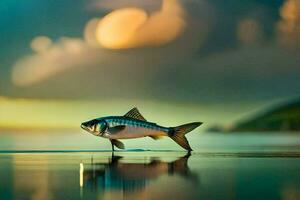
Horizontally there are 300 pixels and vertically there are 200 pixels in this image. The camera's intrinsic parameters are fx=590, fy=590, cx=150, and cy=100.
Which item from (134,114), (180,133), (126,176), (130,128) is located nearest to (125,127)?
(130,128)

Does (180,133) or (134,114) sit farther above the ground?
(134,114)

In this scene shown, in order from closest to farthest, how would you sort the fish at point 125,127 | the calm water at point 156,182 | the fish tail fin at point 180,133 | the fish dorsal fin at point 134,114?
the calm water at point 156,182
the fish tail fin at point 180,133
the fish at point 125,127
the fish dorsal fin at point 134,114

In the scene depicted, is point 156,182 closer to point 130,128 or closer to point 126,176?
point 126,176

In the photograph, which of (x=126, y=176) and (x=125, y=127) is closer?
(x=126, y=176)

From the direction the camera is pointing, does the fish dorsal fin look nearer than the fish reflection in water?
No

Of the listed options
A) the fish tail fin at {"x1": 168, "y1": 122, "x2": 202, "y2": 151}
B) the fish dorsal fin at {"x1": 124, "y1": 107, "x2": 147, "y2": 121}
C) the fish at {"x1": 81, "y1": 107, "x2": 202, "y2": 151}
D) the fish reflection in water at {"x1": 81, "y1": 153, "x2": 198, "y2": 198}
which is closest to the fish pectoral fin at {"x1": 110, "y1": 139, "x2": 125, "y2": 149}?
the fish at {"x1": 81, "y1": 107, "x2": 202, "y2": 151}

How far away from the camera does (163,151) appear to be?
609cm

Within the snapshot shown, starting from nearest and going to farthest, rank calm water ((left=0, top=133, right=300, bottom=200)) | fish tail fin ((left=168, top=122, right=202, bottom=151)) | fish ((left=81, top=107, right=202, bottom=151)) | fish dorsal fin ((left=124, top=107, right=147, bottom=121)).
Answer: calm water ((left=0, top=133, right=300, bottom=200)), fish tail fin ((left=168, top=122, right=202, bottom=151)), fish ((left=81, top=107, right=202, bottom=151)), fish dorsal fin ((left=124, top=107, right=147, bottom=121))

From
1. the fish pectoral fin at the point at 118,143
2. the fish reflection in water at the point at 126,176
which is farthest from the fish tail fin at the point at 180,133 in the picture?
the fish reflection in water at the point at 126,176

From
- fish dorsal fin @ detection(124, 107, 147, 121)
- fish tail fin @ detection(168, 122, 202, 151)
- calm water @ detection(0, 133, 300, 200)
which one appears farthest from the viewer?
fish dorsal fin @ detection(124, 107, 147, 121)

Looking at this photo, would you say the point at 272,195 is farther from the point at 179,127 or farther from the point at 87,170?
→ the point at 179,127

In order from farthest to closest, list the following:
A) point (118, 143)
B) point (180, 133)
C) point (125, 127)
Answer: point (118, 143), point (125, 127), point (180, 133)

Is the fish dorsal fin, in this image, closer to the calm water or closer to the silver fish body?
Result: the silver fish body

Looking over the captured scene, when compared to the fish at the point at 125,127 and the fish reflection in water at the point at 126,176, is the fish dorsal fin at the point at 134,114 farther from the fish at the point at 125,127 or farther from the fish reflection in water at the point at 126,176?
the fish reflection in water at the point at 126,176
